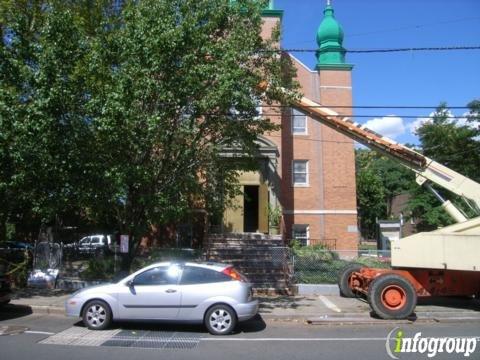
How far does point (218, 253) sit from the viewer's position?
62.2 ft

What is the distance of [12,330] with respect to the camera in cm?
1028

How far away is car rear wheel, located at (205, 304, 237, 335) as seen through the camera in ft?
33.3

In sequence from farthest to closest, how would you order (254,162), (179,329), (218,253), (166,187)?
(218,253), (254,162), (166,187), (179,329)

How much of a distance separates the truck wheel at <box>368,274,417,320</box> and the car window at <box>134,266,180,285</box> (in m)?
4.87

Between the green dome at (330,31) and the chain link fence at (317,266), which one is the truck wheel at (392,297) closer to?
the chain link fence at (317,266)

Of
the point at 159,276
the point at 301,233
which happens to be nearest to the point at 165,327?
the point at 159,276

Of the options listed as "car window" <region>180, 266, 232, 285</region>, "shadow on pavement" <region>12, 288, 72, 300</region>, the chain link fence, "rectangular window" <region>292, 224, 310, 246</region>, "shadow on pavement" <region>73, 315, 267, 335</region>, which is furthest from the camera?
"rectangular window" <region>292, 224, 310, 246</region>

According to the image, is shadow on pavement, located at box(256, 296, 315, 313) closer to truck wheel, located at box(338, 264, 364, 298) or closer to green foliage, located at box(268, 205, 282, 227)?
truck wheel, located at box(338, 264, 364, 298)

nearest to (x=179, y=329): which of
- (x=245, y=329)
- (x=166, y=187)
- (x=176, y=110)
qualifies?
(x=245, y=329)

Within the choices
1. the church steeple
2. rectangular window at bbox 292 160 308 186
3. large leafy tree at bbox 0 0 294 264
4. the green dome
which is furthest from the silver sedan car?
the green dome

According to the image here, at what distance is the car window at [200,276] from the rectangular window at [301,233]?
1622 centimetres

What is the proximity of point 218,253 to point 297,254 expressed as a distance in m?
3.09

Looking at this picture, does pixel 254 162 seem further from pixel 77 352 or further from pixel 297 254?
pixel 77 352

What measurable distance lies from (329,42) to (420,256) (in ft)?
60.1
